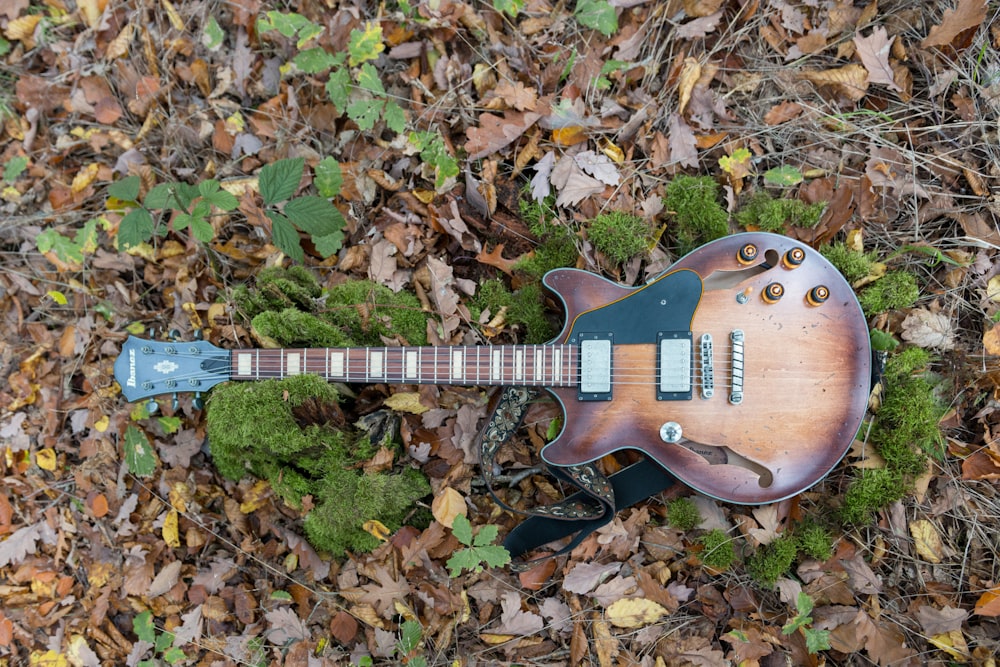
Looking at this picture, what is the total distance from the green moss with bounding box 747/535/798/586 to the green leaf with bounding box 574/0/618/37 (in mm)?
2862

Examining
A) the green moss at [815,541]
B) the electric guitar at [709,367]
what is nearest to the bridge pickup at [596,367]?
the electric guitar at [709,367]

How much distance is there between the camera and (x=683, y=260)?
2.62 m

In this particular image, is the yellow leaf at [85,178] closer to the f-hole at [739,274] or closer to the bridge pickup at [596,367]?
the bridge pickup at [596,367]

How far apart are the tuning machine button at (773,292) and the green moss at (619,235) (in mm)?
655

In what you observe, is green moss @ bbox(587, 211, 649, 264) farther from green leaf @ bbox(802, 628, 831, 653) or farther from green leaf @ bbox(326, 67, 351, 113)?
green leaf @ bbox(802, 628, 831, 653)

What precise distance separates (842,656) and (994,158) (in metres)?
2.62

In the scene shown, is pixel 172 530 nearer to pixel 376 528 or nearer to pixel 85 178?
pixel 376 528

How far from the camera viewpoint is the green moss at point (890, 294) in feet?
8.86

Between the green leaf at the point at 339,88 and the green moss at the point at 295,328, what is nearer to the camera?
the green moss at the point at 295,328

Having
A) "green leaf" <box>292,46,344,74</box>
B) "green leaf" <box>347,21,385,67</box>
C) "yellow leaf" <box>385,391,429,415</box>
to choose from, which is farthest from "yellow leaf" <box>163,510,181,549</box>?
"green leaf" <box>347,21,385,67</box>

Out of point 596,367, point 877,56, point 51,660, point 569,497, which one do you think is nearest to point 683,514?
point 569,497

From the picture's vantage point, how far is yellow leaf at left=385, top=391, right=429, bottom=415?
292cm

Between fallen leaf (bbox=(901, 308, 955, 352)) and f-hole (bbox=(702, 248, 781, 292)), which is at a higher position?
f-hole (bbox=(702, 248, 781, 292))

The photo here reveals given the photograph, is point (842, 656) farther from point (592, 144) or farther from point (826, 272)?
point (592, 144)
